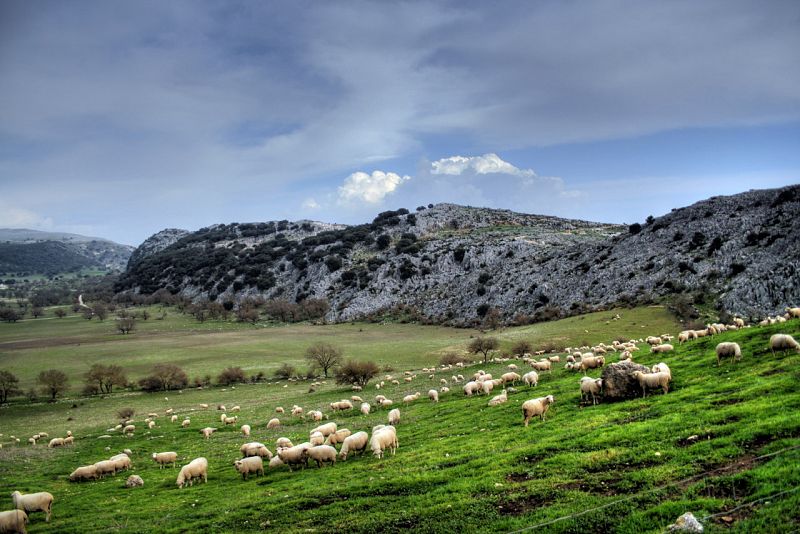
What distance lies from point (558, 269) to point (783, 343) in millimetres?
95323

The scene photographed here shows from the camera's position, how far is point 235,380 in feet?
221

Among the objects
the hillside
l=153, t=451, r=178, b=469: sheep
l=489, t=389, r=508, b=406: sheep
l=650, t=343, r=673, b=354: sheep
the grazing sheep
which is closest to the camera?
the grazing sheep

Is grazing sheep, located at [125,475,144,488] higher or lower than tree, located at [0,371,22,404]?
higher

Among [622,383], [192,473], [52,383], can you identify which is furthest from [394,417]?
[52,383]

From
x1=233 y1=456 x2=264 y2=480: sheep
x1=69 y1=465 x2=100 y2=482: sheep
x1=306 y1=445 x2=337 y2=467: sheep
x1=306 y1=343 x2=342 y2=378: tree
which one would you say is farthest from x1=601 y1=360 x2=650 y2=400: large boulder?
x1=306 y1=343 x2=342 y2=378: tree

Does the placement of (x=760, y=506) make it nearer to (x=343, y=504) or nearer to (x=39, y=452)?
(x=343, y=504)

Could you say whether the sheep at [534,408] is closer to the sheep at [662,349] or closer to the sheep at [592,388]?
the sheep at [592,388]

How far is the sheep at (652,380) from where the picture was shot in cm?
2119

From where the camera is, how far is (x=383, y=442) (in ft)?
70.8

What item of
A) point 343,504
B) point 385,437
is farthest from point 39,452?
point 343,504

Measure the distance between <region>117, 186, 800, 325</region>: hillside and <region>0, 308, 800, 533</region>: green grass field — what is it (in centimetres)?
5503

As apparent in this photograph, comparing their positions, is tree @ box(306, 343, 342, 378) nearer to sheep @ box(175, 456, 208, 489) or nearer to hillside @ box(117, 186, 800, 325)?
sheep @ box(175, 456, 208, 489)

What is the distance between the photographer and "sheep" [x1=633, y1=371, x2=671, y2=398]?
21.2 m

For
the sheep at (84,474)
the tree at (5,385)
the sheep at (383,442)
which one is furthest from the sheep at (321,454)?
the tree at (5,385)
